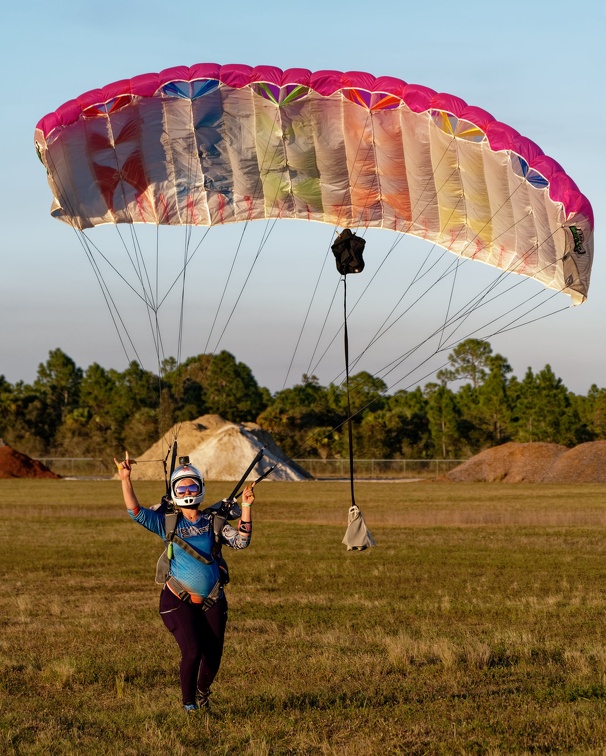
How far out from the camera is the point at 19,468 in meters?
75.6

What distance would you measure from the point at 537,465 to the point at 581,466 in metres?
3.43

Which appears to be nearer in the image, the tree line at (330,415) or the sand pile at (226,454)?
the sand pile at (226,454)

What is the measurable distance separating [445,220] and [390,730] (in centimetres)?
1001

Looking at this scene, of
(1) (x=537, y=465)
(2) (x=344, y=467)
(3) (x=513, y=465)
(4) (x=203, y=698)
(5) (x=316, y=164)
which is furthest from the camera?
(2) (x=344, y=467)

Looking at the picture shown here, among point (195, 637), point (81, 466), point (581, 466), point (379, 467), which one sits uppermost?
point (81, 466)

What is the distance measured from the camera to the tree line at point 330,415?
88.3 metres

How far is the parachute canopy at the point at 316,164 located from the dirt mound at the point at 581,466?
4727cm

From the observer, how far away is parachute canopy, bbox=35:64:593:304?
48.7 feet

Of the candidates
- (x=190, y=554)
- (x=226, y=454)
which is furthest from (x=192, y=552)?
(x=226, y=454)

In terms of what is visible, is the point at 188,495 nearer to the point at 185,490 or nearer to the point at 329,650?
the point at 185,490

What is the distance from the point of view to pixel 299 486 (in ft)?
207

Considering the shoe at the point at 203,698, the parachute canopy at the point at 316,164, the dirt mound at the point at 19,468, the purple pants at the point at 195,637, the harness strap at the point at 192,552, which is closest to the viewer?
the purple pants at the point at 195,637

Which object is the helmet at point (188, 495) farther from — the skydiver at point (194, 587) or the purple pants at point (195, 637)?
the purple pants at point (195, 637)

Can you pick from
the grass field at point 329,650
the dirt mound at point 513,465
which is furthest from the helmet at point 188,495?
the dirt mound at point 513,465
